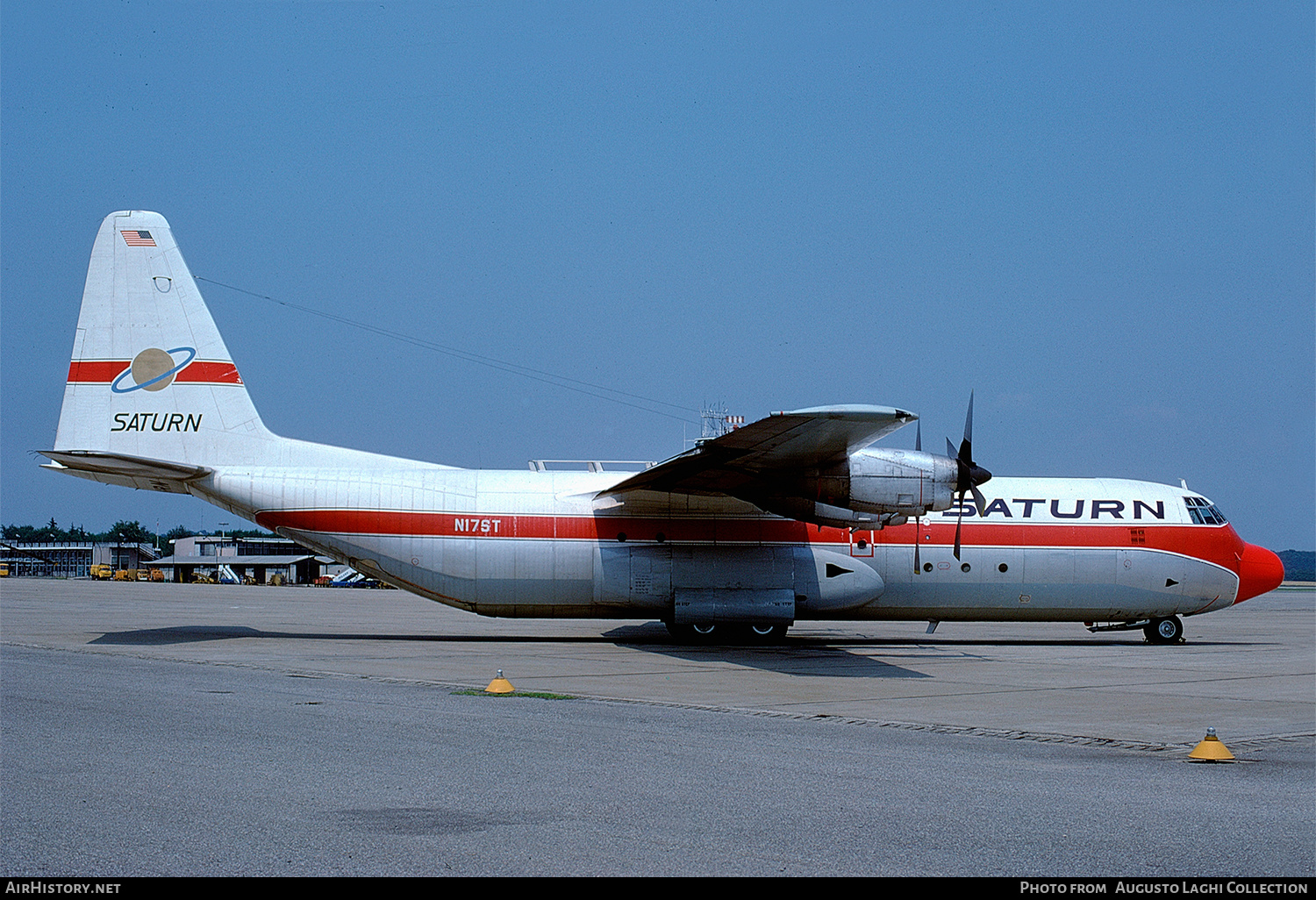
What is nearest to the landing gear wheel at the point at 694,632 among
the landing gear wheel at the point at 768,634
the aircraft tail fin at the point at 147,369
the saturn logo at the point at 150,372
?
the landing gear wheel at the point at 768,634

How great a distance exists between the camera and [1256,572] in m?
26.7

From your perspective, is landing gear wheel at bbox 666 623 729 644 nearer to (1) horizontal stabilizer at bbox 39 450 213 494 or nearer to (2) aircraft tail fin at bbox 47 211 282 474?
(2) aircraft tail fin at bbox 47 211 282 474

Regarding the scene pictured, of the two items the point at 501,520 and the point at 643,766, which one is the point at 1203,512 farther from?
the point at 643,766

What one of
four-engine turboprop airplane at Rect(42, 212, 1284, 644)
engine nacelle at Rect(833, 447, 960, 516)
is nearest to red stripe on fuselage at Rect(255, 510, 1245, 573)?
four-engine turboprop airplane at Rect(42, 212, 1284, 644)

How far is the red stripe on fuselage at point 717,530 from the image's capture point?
23734 mm

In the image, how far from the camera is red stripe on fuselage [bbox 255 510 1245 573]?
934 inches

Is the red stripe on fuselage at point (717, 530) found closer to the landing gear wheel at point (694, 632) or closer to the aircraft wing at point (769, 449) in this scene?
the aircraft wing at point (769, 449)

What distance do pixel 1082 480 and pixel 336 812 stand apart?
22671 millimetres

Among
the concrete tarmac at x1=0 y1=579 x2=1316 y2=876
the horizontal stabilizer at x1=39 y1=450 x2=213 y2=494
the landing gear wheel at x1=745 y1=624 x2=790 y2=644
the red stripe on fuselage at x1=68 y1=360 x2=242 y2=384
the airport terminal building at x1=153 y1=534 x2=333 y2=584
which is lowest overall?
the concrete tarmac at x1=0 y1=579 x2=1316 y2=876

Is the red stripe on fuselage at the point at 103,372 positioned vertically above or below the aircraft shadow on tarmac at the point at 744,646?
above

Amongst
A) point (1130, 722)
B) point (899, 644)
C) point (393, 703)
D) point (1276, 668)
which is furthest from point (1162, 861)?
point (899, 644)

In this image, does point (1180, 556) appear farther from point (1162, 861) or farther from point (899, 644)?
point (1162, 861)

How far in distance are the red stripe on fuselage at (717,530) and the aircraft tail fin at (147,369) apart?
220cm

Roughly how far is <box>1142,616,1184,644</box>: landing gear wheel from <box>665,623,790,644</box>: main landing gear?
29.2 ft
